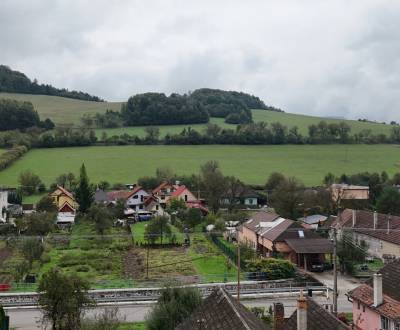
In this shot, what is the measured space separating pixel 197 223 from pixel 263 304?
80.1ft

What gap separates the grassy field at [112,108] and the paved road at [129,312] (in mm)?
83425

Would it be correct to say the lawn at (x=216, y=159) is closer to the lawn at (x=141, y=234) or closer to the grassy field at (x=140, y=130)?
the grassy field at (x=140, y=130)

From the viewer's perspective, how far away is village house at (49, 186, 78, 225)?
206 ft

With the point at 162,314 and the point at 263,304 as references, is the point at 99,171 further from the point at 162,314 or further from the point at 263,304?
the point at 162,314

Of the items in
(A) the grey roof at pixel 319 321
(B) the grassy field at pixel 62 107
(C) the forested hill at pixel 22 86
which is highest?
(C) the forested hill at pixel 22 86

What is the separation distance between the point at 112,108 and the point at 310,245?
10319 centimetres

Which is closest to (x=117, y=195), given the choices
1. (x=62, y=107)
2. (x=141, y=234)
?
(x=141, y=234)

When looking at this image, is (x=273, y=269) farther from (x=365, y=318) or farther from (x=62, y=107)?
(x=62, y=107)

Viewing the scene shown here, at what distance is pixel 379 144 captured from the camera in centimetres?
10931

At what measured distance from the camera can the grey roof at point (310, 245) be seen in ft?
135

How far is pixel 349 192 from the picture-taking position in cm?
7112

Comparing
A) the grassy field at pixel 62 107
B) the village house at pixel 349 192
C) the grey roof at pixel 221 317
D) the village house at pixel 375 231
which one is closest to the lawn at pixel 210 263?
the village house at pixel 375 231

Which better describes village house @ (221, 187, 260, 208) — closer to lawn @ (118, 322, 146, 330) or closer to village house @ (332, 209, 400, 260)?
village house @ (332, 209, 400, 260)

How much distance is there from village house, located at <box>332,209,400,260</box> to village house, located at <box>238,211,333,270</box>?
203cm
